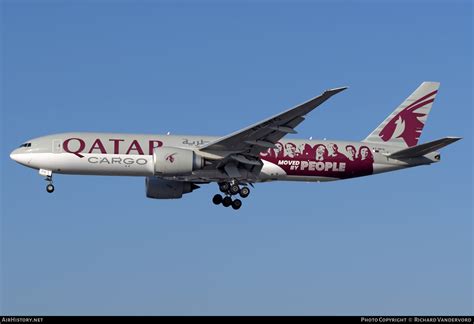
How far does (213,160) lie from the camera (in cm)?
4959

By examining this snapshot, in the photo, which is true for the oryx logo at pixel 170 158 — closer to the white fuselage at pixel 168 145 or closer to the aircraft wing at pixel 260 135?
the white fuselage at pixel 168 145

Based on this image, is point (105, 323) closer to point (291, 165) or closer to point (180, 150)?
point (180, 150)

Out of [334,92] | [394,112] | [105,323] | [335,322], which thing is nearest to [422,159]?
[394,112]

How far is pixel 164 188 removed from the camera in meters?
54.0

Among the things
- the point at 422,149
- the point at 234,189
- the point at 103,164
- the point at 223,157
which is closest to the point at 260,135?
the point at 223,157

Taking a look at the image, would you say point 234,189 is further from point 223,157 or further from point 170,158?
point 170,158

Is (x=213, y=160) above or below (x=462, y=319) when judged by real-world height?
above

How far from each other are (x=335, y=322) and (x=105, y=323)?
7.64 meters

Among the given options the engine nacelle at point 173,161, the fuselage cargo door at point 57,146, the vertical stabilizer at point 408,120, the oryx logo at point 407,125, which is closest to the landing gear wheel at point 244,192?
the engine nacelle at point 173,161

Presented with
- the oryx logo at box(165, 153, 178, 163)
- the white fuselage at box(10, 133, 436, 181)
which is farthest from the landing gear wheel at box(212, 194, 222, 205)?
the oryx logo at box(165, 153, 178, 163)

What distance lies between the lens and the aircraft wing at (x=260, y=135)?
150 ft

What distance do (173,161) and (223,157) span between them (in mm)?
2686

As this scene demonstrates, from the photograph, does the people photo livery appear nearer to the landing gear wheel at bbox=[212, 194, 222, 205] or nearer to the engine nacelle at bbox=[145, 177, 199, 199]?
the landing gear wheel at bbox=[212, 194, 222, 205]

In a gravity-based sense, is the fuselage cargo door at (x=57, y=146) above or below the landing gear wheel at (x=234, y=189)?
above
